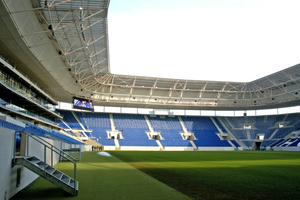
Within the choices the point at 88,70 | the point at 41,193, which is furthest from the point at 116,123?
the point at 41,193

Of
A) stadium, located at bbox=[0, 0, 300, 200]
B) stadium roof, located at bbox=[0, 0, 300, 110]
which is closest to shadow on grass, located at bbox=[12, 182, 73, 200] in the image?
stadium, located at bbox=[0, 0, 300, 200]

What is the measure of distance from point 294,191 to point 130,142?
47.7 meters

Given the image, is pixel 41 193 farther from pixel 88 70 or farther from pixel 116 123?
pixel 116 123

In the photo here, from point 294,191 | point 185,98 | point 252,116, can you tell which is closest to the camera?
point 294,191

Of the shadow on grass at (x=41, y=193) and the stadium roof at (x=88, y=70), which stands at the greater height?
the stadium roof at (x=88, y=70)

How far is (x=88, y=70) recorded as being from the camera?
40.6m

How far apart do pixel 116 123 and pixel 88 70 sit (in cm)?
2166

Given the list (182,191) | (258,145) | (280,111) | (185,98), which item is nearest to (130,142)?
(185,98)

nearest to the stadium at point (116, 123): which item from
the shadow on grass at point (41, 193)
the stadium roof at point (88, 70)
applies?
the shadow on grass at point (41, 193)

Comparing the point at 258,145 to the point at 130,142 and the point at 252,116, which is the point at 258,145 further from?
the point at 130,142

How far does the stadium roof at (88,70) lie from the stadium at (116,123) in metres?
0.19

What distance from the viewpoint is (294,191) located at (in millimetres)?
7586

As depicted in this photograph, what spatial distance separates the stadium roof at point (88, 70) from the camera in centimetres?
2172

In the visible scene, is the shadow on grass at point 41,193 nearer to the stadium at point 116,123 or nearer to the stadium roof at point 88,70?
the stadium at point 116,123
